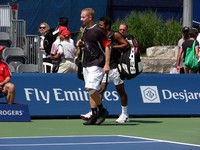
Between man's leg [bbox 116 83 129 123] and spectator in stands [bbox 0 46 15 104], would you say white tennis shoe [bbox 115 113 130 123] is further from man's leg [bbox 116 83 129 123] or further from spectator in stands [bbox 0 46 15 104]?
spectator in stands [bbox 0 46 15 104]

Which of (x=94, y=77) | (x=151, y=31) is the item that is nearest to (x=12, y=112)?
(x=94, y=77)

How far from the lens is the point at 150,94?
18250 millimetres

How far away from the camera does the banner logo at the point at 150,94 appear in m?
18.2

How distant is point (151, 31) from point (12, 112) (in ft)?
43.9

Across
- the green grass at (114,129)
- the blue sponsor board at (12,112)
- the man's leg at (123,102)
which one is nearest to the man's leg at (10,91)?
the blue sponsor board at (12,112)

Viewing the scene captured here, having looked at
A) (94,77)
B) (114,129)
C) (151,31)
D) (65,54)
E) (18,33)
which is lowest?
(114,129)

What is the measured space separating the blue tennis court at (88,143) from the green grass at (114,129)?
0.60m

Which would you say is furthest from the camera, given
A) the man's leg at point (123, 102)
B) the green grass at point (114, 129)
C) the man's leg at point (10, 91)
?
the man's leg at point (10, 91)

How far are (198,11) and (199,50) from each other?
9909 millimetres

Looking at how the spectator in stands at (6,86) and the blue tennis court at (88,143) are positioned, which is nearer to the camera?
the blue tennis court at (88,143)

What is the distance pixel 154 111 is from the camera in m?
18.2

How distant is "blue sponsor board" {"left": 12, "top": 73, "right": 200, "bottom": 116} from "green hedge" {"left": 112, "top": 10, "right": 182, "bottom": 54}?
33.0ft

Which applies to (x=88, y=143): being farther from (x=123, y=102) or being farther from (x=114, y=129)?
(x=123, y=102)

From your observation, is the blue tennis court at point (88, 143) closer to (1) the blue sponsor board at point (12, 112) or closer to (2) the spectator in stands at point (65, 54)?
(1) the blue sponsor board at point (12, 112)
